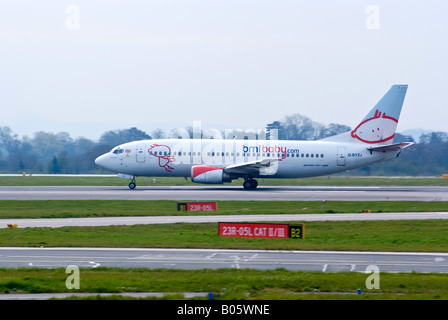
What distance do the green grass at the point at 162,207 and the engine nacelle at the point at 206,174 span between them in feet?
33.7

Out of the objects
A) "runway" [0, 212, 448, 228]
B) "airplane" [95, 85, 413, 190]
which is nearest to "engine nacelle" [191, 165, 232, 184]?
"airplane" [95, 85, 413, 190]

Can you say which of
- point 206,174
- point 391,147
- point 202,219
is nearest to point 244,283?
point 202,219

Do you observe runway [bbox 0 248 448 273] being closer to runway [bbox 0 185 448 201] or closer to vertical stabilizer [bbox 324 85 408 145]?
runway [bbox 0 185 448 201]

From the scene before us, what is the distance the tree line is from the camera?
241 ft

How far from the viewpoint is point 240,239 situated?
29375mm

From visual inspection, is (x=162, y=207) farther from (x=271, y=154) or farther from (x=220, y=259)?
(x=220, y=259)

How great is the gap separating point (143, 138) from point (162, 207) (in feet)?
156

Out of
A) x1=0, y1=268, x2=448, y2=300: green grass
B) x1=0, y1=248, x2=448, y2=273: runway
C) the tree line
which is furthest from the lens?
the tree line

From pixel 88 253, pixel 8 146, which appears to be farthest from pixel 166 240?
pixel 8 146

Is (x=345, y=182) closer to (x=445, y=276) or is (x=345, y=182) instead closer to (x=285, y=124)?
(x=285, y=124)

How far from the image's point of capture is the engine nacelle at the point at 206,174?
5644 centimetres

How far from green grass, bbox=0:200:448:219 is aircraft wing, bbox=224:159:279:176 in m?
10.9

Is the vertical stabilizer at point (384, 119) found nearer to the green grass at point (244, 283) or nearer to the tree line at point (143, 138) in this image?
the tree line at point (143, 138)
